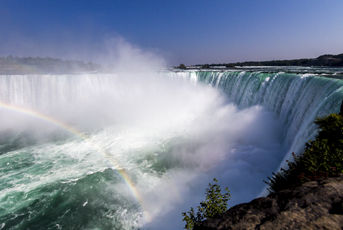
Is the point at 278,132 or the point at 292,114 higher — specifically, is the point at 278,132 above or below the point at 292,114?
below

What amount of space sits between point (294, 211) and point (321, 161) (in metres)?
2.12

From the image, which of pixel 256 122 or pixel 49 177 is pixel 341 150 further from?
pixel 49 177

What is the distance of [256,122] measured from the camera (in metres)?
13.1

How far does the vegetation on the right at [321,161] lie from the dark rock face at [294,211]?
576mm

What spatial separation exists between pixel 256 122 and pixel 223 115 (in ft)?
17.0

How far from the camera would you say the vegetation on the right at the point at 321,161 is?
3.12 metres

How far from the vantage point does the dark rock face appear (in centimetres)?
189

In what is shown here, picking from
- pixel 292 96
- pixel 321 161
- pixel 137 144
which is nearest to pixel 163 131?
pixel 137 144

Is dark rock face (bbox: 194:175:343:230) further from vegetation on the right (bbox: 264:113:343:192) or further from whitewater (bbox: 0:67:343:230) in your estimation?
whitewater (bbox: 0:67:343:230)

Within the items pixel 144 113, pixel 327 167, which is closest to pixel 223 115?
pixel 144 113

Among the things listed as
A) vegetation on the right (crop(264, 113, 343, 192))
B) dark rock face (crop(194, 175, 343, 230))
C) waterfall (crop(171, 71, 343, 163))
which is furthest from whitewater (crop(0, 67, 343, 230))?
dark rock face (crop(194, 175, 343, 230))

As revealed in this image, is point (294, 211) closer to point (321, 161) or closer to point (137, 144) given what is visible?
point (321, 161)

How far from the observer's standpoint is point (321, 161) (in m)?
3.48

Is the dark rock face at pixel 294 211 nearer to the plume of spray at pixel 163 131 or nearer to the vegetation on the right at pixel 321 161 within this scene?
the vegetation on the right at pixel 321 161
